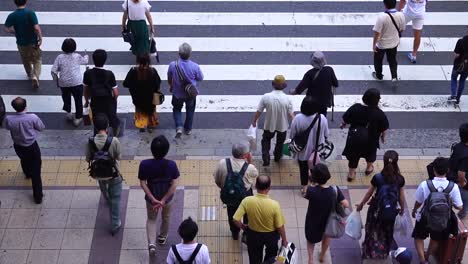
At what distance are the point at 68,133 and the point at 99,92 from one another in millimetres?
1491

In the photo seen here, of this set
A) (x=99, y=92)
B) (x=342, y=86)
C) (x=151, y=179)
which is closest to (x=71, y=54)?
(x=99, y=92)

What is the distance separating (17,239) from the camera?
A: 9789mm

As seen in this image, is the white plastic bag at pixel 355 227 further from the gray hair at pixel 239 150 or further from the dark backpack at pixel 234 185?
the gray hair at pixel 239 150

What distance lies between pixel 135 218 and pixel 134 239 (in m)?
0.42

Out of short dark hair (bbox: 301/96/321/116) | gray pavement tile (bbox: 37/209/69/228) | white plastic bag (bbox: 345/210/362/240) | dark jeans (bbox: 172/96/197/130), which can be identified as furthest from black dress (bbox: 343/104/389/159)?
gray pavement tile (bbox: 37/209/69/228)

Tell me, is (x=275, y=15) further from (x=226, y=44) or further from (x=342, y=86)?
(x=342, y=86)

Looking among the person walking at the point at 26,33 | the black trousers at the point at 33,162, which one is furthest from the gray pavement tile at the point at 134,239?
the person walking at the point at 26,33

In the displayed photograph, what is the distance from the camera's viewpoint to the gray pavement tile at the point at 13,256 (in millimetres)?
9430

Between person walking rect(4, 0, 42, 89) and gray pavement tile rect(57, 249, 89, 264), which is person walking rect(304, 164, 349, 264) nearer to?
gray pavement tile rect(57, 249, 89, 264)

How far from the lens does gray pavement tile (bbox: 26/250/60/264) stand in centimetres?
945

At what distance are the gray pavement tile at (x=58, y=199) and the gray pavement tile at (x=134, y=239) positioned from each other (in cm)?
106

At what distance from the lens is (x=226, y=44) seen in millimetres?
14586

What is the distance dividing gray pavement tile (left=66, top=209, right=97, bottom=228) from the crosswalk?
8.25 feet

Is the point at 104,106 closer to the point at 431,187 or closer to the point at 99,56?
the point at 99,56
